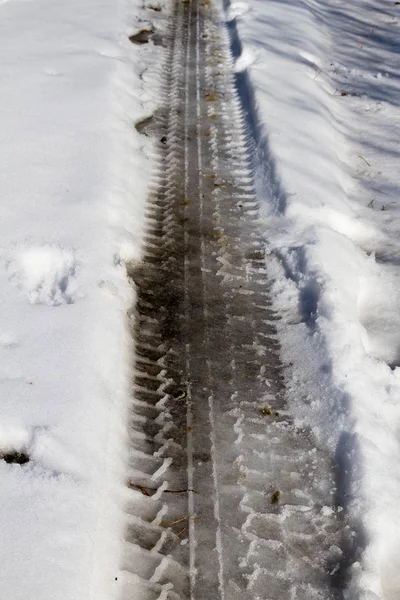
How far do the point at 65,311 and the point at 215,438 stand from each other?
44.0 inches

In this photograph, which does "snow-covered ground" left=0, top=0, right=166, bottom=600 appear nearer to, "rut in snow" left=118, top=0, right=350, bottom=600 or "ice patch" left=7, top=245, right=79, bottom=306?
"ice patch" left=7, top=245, right=79, bottom=306

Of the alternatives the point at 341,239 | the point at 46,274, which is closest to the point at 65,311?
the point at 46,274

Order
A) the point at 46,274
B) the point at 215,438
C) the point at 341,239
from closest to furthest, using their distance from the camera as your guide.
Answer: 1. the point at 215,438
2. the point at 46,274
3. the point at 341,239

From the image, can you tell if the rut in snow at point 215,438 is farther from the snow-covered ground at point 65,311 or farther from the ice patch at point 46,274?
the ice patch at point 46,274

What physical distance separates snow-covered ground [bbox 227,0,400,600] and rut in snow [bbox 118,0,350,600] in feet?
0.44

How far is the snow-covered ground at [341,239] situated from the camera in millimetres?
2842

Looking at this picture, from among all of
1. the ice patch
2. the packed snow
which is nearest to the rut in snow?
the packed snow

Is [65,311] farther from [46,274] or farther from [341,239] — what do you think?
[341,239]

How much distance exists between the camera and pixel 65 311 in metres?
3.48

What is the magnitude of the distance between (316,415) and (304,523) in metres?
0.62

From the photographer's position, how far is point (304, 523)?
2713mm

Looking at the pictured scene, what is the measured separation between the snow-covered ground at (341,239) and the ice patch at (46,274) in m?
1.32

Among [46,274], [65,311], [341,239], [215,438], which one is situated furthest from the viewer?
[341,239]

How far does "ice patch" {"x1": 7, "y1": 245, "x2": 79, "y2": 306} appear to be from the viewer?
3.63 metres
